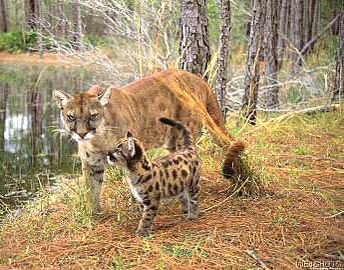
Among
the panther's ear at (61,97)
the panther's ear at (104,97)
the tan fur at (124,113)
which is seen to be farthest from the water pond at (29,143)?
the panther's ear at (104,97)

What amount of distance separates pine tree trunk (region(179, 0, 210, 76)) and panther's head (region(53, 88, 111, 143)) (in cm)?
250

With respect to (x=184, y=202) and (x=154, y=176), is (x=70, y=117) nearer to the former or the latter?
(x=154, y=176)

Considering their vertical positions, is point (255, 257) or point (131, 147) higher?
point (131, 147)

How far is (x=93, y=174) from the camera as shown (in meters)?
5.18

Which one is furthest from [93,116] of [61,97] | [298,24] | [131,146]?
[298,24]

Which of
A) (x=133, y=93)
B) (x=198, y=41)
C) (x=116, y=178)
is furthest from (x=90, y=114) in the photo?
(x=198, y=41)

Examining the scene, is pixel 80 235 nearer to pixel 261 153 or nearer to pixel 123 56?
pixel 261 153

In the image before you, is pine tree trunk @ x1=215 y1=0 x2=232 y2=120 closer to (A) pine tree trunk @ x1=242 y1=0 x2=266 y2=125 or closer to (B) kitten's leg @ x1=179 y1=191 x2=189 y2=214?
(A) pine tree trunk @ x1=242 y1=0 x2=266 y2=125

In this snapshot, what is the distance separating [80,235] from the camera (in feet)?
14.9

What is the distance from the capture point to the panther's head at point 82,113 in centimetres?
460

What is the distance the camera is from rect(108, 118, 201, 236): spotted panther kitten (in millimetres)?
4215

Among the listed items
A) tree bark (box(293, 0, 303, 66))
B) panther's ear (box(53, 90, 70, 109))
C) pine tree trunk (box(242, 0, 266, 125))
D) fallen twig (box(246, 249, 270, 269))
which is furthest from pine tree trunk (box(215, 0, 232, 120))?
tree bark (box(293, 0, 303, 66))

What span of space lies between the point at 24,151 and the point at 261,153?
5.68 m

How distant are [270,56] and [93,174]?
24.2 ft
